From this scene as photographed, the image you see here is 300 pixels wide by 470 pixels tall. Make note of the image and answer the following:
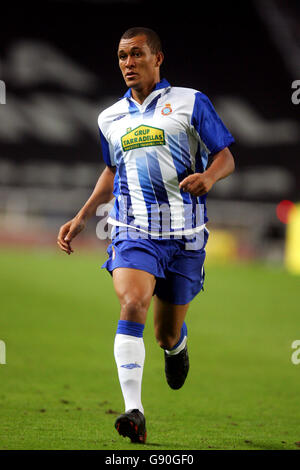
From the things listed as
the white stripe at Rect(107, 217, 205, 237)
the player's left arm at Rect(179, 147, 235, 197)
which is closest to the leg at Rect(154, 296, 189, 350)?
the white stripe at Rect(107, 217, 205, 237)

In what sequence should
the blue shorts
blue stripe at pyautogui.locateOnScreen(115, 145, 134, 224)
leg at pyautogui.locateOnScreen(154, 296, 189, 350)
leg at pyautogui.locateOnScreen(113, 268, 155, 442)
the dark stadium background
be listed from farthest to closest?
the dark stadium background → leg at pyautogui.locateOnScreen(154, 296, 189, 350) → blue stripe at pyautogui.locateOnScreen(115, 145, 134, 224) → the blue shorts → leg at pyautogui.locateOnScreen(113, 268, 155, 442)

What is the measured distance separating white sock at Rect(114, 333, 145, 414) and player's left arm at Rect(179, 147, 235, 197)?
2.78 ft

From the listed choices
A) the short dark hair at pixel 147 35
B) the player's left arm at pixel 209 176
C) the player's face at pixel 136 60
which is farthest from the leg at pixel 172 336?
the short dark hair at pixel 147 35

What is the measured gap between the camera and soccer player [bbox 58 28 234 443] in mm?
4164

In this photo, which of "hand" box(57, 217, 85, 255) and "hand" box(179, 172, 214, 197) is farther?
"hand" box(57, 217, 85, 255)

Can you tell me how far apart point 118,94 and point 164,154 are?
3006cm

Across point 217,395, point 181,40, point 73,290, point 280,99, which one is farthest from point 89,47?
point 217,395

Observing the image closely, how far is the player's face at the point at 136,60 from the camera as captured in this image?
13.8 feet

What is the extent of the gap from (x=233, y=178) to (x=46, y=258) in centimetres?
1758

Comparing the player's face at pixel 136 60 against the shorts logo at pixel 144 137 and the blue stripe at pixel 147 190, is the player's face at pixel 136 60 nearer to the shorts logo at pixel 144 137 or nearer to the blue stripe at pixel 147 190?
the shorts logo at pixel 144 137

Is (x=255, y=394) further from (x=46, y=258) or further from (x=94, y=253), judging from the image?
(x=94, y=253)

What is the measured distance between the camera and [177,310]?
4.55 meters

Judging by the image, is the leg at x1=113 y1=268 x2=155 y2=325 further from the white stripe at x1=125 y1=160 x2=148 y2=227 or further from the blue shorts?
the white stripe at x1=125 y1=160 x2=148 y2=227

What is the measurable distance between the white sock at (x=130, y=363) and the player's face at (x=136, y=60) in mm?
1513
